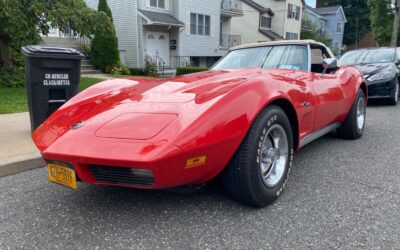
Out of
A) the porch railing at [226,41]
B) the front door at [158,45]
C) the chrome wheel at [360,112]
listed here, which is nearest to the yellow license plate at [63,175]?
the chrome wheel at [360,112]

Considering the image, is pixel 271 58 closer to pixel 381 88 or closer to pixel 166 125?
pixel 166 125

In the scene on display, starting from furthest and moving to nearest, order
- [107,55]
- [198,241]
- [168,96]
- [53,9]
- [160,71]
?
[160,71]
[107,55]
[53,9]
[168,96]
[198,241]

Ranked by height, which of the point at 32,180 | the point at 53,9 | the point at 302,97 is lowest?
the point at 32,180

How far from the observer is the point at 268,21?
112 feet

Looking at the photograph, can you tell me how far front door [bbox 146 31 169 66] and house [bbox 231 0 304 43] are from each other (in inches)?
472

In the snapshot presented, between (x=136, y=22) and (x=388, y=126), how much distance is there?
612 inches

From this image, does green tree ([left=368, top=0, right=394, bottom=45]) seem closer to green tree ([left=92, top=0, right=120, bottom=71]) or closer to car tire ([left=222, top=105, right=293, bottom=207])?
green tree ([left=92, top=0, right=120, bottom=71])

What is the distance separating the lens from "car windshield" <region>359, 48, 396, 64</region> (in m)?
8.65

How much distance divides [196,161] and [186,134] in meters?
0.19

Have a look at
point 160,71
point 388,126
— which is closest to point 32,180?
point 388,126

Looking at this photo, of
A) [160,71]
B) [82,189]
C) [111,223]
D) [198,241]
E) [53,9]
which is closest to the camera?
[198,241]

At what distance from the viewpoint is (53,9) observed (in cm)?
924

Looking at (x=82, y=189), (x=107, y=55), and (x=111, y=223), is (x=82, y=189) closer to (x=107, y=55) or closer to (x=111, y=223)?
(x=111, y=223)

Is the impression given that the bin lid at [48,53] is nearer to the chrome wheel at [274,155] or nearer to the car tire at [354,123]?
the chrome wheel at [274,155]
